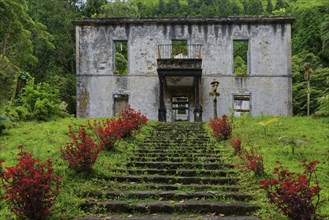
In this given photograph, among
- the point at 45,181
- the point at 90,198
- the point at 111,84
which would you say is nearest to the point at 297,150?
the point at 90,198

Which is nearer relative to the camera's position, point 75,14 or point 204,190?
point 204,190

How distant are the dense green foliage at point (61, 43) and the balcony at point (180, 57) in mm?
3050

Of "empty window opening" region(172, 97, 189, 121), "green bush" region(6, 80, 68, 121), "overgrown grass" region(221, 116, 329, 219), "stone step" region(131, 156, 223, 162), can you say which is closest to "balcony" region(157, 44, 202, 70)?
"empty window opening" region(172, 97, 189, 121)

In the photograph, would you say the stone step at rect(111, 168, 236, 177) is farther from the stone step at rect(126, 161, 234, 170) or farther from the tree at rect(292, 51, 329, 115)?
the tree at rect(292, 51, 329, 115)

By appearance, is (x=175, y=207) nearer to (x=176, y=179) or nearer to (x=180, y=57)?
(x=176, y=179)

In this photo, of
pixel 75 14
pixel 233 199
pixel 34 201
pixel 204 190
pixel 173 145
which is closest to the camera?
pixel 34 201

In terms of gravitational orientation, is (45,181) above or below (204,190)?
above

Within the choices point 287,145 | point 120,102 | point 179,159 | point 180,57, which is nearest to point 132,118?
point 179,159

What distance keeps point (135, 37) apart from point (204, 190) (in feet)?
53.5

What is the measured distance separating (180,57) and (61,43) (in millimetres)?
16571

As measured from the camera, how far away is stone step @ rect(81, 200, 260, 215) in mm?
5891

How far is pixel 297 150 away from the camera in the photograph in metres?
9.30

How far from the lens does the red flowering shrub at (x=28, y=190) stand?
4.96 m

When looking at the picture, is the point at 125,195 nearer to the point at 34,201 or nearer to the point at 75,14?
the point at 34,201
